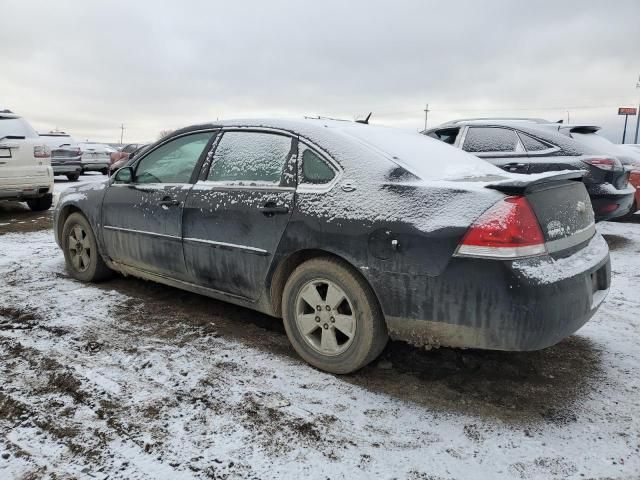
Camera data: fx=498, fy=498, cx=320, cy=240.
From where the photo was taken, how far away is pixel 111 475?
197 centimetres

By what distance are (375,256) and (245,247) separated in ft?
3.12

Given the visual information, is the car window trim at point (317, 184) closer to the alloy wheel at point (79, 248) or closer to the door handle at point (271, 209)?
the door handle at point (271, 209)

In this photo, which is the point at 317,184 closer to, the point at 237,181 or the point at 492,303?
the point at 237,181

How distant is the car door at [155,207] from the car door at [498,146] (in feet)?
13.8

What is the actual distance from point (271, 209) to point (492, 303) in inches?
54.2

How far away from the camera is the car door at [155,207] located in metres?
3.62

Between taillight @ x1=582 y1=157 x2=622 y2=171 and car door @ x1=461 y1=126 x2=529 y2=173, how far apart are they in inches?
28.0

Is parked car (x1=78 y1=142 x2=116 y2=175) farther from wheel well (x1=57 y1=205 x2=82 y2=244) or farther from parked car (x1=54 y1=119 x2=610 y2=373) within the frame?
parked car (x1=54 y1=119 x2=610 y2=373)

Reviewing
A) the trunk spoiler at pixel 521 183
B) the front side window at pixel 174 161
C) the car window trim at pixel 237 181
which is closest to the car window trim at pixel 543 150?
the trunk spoiler at pixel 521 183

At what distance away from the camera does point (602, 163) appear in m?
6.05

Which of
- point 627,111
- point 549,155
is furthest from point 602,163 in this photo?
point 627,111

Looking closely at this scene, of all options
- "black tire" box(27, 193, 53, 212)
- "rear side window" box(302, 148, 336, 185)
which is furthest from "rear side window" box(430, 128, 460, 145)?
"black tire" box(27, 193, 53, 212)

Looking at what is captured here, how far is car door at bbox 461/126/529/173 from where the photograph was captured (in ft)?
20.8

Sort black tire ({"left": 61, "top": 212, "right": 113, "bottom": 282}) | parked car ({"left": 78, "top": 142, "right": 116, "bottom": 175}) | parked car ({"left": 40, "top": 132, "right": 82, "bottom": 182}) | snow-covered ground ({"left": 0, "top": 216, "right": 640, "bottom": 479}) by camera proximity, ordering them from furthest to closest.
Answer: parked car ({"left": 78, "top": 142, "right": 116, "bottom": 175}) → parked car ({"left": 40, "top": 132, "right": 82, "bottom": 182}) → black tire ({"left": 61, "top": 212, "right": 113, "bottom": 282}) → snow-covered ground ({"left": 0, "top": 216, "right": 640, "bottom": 479})
